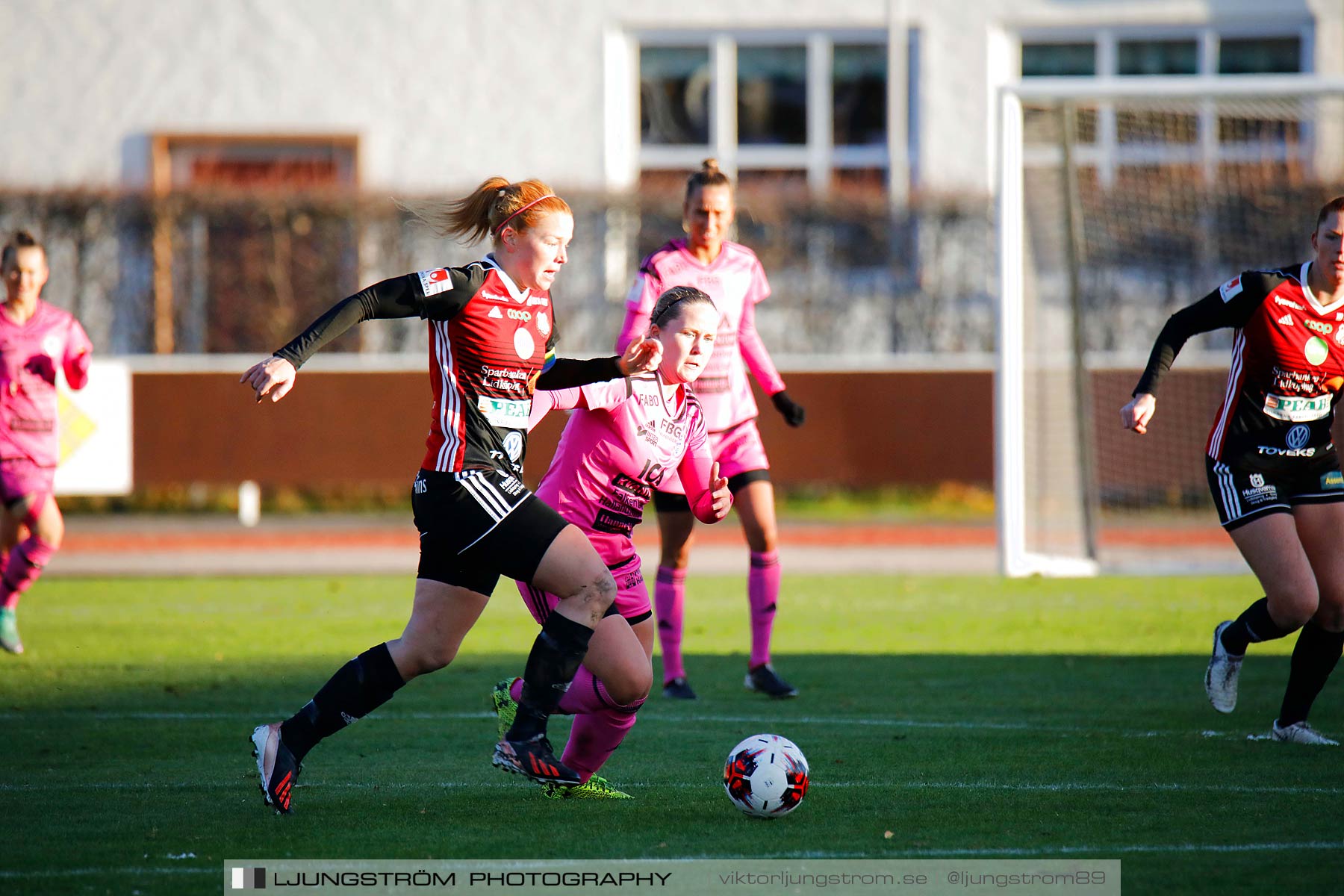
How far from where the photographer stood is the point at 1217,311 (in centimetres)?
639

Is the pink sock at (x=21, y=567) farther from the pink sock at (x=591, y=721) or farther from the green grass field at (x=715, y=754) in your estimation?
the pink sock at (x=591, y=721)

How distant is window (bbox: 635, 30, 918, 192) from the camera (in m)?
20.3

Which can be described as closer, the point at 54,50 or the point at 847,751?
the point at 847,751

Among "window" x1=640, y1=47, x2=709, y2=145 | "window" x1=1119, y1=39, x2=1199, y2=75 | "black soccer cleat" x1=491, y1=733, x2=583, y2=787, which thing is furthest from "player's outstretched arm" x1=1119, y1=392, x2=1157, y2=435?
"window" x1=640, y1=47, x2=709, y2=145

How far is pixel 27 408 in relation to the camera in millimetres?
9039

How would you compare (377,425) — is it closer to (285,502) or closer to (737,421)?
(285,502)

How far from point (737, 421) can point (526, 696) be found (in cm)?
310

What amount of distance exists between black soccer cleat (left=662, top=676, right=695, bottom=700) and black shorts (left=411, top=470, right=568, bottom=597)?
8.64 feet

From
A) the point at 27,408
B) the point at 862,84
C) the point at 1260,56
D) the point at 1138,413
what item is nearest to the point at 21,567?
the point at 27,408

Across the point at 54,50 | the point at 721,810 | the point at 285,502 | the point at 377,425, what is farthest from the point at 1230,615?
the point at 54,50

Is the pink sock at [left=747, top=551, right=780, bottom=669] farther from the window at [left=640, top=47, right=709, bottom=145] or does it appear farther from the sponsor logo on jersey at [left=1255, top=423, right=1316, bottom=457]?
the window at [left=640, top=47, right=709, bottom=145]

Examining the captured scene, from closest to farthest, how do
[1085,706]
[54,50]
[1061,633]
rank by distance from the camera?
[1085,706], [1061,633], [54,50]

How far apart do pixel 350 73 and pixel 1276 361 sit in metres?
15.8

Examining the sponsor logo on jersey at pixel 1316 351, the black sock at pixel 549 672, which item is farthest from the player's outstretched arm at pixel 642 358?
the sponsor logo on jersey at pixel 1316 351
